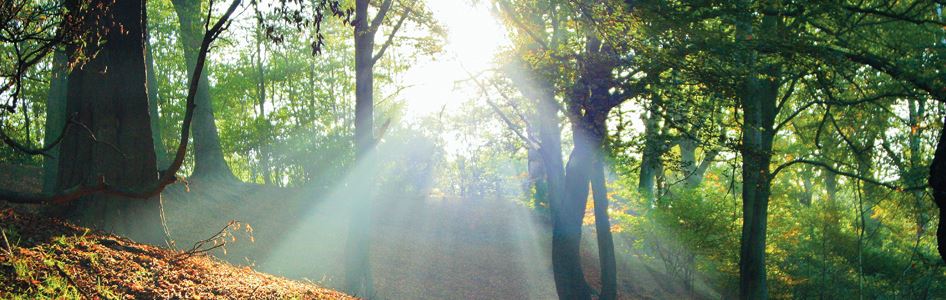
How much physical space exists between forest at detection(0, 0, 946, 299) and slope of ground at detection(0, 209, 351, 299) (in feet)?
0.09

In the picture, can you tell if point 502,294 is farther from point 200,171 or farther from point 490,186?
point 490,186

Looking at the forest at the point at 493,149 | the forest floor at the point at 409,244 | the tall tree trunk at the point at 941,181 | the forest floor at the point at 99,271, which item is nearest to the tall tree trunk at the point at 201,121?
the forest at the point at 493,149

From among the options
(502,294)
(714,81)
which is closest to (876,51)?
(714,81)

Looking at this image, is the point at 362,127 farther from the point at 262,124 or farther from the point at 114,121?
the point at 262,124

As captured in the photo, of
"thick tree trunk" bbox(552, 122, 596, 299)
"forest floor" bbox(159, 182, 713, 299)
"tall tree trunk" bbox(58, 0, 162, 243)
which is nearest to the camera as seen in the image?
"tall tree trunk" bbox(58, 0, 162, 243)

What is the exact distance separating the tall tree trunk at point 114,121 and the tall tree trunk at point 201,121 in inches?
508

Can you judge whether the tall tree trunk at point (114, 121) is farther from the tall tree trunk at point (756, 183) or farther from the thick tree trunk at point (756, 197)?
the thick tree trunk at point (756, 197)

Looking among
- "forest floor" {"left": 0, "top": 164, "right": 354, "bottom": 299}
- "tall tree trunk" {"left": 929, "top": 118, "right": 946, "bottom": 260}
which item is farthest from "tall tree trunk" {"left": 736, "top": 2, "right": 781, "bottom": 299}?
"forest floor" {"left": 0, "top": 164, "right": 354, "bottom": 299}

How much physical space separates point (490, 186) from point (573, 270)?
37.1 m

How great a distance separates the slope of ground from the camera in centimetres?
470

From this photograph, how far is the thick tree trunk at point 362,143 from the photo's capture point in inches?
488

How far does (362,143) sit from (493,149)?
10.4 m

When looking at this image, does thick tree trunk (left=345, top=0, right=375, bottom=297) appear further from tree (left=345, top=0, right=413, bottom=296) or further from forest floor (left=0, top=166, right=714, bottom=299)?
forest floor (left=0, top=166, right=714, bottom=299)

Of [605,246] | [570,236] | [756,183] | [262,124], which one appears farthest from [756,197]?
[262,124]
